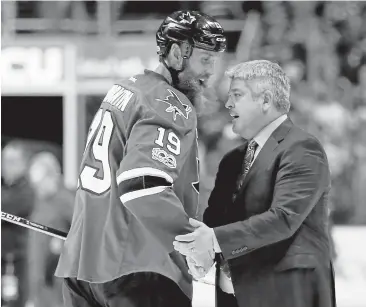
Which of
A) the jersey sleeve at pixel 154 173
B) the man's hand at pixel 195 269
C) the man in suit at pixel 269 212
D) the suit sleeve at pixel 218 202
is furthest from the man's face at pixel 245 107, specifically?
the man's hand at pixel 195 269

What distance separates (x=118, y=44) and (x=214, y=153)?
115cm

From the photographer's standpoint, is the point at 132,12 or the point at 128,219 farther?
the point at 132,12

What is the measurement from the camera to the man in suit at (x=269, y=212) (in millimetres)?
1804

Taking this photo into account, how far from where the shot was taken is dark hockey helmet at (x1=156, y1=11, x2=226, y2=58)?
73.8 inches

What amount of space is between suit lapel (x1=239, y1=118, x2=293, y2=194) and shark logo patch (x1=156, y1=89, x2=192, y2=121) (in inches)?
9.5

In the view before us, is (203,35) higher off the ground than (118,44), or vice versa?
(203,35)

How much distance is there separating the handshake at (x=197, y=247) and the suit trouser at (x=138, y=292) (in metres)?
0.09

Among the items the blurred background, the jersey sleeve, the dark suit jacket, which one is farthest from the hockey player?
the blurred background

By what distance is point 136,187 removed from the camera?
1662 millimetres

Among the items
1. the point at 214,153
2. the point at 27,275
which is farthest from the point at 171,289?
the point at 214,153

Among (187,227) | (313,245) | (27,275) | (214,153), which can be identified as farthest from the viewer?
(214,153)

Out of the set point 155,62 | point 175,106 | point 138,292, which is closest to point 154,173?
point 175,106

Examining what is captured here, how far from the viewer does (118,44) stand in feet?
17.9

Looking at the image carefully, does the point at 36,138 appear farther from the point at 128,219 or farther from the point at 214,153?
the point at 128,219
